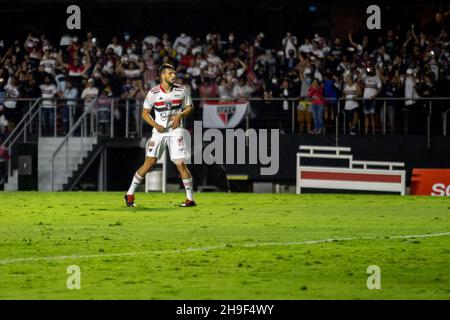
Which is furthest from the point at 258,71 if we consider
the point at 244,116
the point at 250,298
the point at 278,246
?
the point at 250,298

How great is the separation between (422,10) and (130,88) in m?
11.0

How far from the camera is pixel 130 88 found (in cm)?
3294

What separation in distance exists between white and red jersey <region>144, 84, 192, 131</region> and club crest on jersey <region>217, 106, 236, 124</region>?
883cm

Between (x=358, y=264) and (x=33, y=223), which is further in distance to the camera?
(x=33, y=223)

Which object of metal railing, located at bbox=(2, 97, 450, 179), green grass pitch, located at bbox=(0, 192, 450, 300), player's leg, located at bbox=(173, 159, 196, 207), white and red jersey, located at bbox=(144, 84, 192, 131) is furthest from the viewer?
metal railing, located at bbox=(2, 97, 450, 179)

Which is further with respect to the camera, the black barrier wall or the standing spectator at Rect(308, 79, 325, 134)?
the standing spectator at Rect(308, 79, 325, 134)

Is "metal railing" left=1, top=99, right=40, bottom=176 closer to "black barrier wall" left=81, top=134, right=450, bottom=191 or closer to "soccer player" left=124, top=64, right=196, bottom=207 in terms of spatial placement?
"black barrier wall" left=81, top=134, right=450, bottom=191

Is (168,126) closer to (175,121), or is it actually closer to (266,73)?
(175,121)

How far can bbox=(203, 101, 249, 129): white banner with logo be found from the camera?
3022 centimetres

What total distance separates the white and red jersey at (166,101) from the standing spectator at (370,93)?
10.1 m

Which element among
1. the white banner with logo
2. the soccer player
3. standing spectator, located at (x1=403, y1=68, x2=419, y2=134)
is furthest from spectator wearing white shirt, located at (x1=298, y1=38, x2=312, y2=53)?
the soccer player

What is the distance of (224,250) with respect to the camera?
579 inches

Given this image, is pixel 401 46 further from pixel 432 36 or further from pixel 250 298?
pixel 250 298

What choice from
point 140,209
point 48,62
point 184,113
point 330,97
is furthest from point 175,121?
point 48,62
